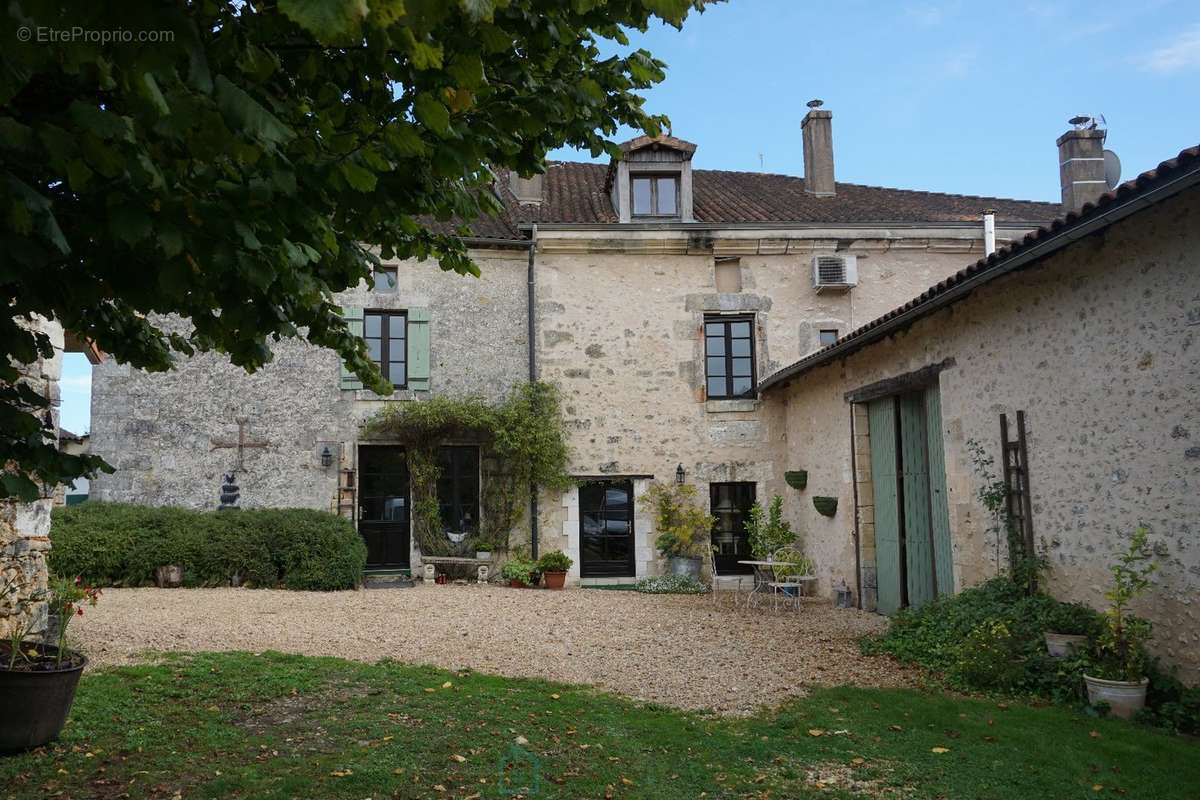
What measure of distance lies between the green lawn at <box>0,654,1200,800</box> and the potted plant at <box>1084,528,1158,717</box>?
0.68 ft

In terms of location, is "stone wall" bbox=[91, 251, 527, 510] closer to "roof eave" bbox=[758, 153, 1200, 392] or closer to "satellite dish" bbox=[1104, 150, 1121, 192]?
"roof eave" bbox=[758, 153, 1200, 392]

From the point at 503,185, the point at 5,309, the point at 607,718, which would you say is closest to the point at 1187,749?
the point at 607,718

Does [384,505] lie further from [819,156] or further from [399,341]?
[819,156]

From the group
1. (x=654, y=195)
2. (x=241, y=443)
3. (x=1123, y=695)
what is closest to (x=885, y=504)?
(x=1123, y=695)

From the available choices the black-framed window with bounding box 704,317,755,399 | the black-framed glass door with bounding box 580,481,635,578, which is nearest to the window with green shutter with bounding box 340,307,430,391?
the black-framed glass door with bounding box 580,481,635,578

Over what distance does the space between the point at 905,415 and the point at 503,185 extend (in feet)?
26.4

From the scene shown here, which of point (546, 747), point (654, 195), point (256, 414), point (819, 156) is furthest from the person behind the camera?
point (819, 156)

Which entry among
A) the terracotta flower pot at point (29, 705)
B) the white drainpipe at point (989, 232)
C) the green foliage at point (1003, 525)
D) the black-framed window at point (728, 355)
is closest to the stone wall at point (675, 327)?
the black-framed window at point (728, 355)

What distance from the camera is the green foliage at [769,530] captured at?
11453 millimetres

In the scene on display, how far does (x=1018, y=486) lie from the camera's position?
6496 mm

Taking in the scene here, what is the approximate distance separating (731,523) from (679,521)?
90cm

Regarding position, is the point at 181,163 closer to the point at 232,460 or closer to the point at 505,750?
the point at 505,750

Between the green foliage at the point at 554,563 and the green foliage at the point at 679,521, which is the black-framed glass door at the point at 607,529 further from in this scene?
the green foliage at the point at 554,563

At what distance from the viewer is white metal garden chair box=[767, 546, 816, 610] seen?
31.6 ft
